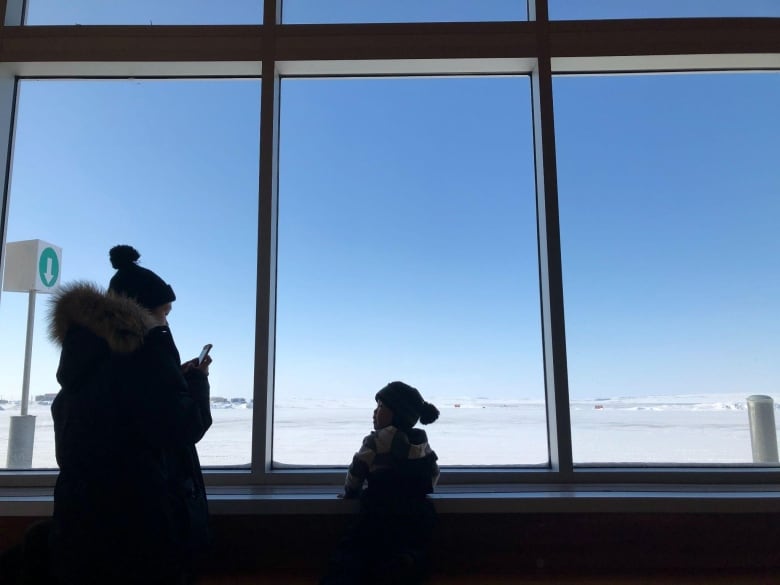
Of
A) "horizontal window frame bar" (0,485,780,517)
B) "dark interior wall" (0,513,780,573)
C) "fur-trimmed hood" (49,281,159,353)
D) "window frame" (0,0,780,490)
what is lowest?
"dark interior wall" (0,513,780,573)

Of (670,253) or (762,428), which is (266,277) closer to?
(670,253)

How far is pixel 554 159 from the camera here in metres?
2.61

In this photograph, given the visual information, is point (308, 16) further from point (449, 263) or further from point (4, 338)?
point (4, 338)

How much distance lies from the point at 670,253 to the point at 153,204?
8.96 ft

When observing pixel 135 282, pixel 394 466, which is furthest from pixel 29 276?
pixel 394 466

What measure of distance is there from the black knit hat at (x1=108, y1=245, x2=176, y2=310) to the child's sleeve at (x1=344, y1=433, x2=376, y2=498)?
970 millimetres

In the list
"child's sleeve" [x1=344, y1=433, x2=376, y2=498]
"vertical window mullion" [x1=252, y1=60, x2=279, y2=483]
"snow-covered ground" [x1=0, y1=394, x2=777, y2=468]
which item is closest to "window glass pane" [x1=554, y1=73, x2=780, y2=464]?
"snow-covered ground" [x1=0, y1=394, x2=777, y2=468]

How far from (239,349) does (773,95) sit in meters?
3.14

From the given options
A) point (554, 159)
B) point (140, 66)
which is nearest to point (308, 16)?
point (140, 66)

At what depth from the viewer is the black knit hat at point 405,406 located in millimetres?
2154

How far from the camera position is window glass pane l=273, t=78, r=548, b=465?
2607mm

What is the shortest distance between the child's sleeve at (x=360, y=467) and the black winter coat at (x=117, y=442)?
0.70 metres

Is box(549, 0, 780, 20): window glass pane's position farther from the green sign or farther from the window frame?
the green sign

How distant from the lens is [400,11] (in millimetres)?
2750
